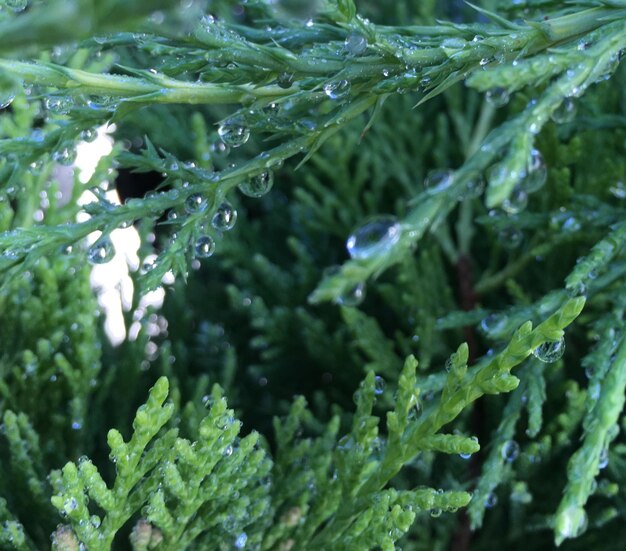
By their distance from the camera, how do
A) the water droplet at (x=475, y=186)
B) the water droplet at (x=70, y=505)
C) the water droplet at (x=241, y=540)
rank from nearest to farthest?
the water droplet at (x=475, y=186) < the water droplet at (x=70, y=505) < the water droplet at (x=241, y=540)

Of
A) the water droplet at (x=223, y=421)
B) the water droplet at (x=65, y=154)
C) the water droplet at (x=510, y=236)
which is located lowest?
the water droplet at (x=510, y=236)

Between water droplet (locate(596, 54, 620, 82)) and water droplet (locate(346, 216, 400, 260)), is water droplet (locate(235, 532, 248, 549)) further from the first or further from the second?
water droplet (locate(596, 54, 620, 82))

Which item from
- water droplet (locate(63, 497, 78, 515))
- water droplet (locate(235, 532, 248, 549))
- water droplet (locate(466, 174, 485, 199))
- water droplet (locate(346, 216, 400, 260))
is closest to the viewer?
water droplet (locate(346, 216, 400, 260))

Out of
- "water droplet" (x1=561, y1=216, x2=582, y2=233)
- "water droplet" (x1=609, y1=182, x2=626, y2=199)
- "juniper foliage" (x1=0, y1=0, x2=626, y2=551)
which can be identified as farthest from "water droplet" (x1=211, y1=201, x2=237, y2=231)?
"water droplet" (x1=609, y1=182, x2=626, y2=199)

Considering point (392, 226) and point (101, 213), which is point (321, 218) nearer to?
point (101, 213)

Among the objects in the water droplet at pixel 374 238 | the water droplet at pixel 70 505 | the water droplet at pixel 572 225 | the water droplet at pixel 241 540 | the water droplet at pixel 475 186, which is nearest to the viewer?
the water droplet at pixel 374 238

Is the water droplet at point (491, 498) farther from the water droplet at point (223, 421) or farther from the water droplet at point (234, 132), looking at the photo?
the water droplet at point (234, 132)

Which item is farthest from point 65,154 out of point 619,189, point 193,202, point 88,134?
point 619,189

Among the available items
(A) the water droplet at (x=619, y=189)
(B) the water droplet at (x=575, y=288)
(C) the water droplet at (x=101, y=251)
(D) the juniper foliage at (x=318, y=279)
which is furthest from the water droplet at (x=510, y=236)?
(C) the water droplet at (x=101, y=251)
